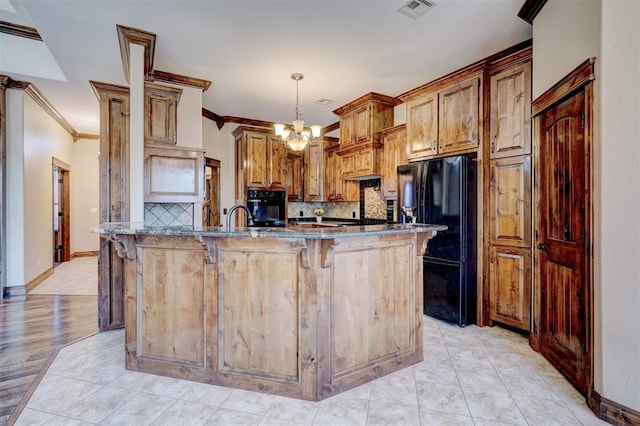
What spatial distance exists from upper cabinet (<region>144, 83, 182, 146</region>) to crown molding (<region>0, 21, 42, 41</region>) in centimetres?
156

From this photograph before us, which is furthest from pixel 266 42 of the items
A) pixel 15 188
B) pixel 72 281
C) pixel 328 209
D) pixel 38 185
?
pixel 72 281

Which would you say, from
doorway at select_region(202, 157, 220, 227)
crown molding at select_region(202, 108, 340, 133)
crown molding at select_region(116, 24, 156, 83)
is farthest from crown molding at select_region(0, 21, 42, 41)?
doorway at select_region(202, 157, 220, 227)

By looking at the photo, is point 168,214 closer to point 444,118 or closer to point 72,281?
point 72,281

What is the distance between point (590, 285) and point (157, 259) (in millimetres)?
2905

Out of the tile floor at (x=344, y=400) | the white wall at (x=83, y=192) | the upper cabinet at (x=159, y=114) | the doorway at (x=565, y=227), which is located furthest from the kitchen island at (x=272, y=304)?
the white wall at (x=83, y=192)

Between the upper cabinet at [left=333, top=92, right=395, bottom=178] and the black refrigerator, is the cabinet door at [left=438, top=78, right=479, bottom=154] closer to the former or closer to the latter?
the black refrigerator

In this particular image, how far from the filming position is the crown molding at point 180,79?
12.5ft

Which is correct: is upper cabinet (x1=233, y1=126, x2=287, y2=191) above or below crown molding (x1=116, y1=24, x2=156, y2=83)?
below

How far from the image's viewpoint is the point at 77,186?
7.61 m

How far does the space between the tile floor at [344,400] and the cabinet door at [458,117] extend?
217cm

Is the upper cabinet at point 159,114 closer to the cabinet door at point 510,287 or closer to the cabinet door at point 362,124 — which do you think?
the cabinet door at point 362,124

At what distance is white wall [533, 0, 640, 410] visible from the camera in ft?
5.90

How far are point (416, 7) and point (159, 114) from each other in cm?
266

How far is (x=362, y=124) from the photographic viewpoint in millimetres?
5074
